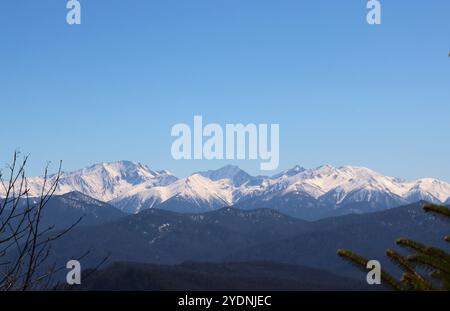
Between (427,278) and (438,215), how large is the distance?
1299 millimetres
